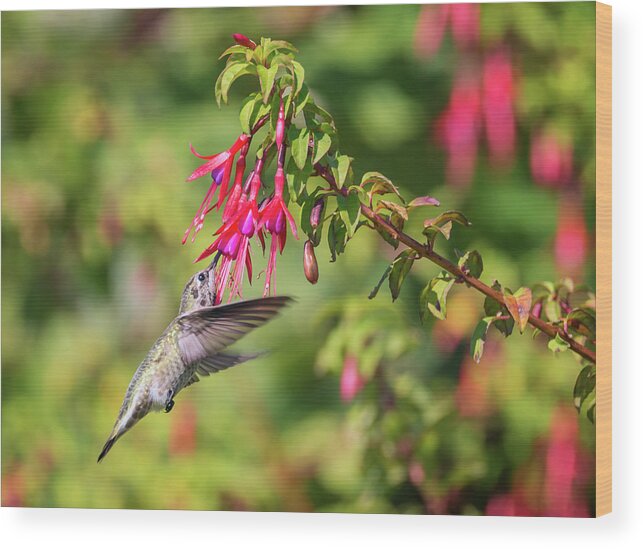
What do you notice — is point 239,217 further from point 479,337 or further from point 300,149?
point 479,337

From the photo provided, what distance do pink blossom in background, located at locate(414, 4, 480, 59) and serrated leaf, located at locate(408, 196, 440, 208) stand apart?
300 millimetres

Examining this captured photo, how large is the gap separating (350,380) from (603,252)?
60cm

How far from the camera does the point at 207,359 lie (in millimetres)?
2439

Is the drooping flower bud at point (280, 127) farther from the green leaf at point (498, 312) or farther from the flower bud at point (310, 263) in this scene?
the green leaf at point (498, 312)

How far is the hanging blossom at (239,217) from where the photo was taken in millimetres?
2357

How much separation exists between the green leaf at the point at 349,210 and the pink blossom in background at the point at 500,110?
307 mm

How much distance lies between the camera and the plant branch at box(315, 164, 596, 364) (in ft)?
7.72

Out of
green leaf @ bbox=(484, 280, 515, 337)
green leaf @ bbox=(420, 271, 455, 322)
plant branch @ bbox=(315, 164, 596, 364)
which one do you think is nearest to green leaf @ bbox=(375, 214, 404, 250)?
plant branch @ bbox=(315, 164, 596, 364)

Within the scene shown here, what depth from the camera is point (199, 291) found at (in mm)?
2430

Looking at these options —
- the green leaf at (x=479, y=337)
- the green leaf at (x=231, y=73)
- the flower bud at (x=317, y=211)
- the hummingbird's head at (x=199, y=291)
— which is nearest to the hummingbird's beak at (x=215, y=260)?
the hummingbird's head at (x=199, y=291)

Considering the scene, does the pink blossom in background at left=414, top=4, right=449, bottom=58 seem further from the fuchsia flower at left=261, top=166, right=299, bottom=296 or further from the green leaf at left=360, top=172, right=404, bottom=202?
the fuchsia flower at left=261, top=166, right=299, bottom=296

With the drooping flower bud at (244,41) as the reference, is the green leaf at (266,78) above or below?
below

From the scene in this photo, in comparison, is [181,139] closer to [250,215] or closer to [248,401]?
[250,215]

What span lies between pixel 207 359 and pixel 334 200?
0.44 m
